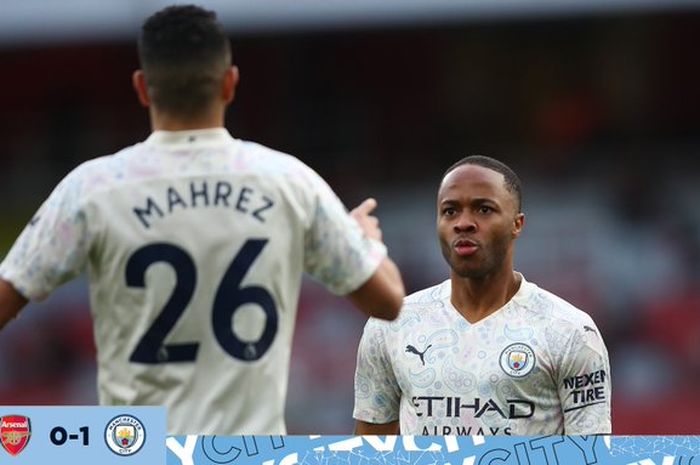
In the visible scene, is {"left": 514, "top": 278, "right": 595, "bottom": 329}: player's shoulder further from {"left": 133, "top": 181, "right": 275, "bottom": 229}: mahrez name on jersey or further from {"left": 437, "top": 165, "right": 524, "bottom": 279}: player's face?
{"left": 133, "top": 181, "right": 275, "bottom": 229}: mahrez name on jersey

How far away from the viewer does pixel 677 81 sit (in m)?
18.5

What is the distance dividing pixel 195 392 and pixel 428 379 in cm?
158

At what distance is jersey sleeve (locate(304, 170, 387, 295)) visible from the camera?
4.10m

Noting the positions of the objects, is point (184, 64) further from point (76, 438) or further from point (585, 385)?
point (585, 385)

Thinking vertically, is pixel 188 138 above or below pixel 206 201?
above


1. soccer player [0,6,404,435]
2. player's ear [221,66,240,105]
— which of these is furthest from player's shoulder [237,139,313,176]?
player's ear [221,66,240,105]

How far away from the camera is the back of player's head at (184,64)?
4098 millimetres

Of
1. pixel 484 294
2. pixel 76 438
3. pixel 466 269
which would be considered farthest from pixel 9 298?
pixel 484 294

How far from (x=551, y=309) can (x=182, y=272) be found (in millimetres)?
1903

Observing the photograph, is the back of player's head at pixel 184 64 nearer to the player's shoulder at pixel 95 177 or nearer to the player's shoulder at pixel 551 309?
the player's shoulder at pixel 95 177

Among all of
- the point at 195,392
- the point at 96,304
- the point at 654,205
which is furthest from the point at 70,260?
the point at 654,205

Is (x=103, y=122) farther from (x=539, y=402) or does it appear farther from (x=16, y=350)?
(x=539, y=402)

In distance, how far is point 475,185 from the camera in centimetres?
558

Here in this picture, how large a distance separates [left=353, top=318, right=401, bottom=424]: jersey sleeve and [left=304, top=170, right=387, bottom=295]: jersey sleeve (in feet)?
4.80
